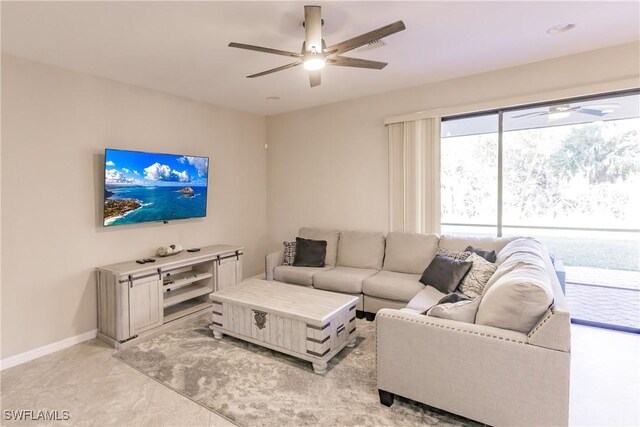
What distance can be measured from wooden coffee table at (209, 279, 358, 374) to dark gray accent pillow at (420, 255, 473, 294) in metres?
0.87

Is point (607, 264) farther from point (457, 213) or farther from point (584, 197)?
point (457, 213)

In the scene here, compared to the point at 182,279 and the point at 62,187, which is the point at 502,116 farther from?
the point at 62,187

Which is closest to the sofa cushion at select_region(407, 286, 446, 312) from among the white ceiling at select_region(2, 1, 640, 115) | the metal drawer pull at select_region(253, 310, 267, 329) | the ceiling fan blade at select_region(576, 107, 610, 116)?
the metal drawer pull at select_region(253, 310, 267, 329)

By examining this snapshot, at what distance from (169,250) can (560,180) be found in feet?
16.9

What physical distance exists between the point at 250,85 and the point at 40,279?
291cm

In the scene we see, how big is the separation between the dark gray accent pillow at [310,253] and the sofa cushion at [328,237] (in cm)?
8

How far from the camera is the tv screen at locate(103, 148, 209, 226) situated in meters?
3.28

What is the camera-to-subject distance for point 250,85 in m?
3.74

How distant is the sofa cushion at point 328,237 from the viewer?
14.1 feet

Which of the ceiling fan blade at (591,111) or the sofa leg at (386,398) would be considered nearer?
the sofa leg at (386,398)

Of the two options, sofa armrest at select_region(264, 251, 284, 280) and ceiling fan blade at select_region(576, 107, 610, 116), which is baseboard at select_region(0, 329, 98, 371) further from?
ceiling fan blade at select_region(576, 107, 610, 116)

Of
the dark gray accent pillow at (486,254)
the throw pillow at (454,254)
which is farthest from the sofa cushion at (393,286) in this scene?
the dark gray accent pillow at (486,254)

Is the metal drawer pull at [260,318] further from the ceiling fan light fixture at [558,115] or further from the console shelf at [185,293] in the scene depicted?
the ceiling fan light fixture at [558,115]

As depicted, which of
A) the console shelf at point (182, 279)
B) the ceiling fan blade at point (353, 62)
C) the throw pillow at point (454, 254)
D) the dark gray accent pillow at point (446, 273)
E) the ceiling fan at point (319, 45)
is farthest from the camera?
the console shelf at point (182, 279)
